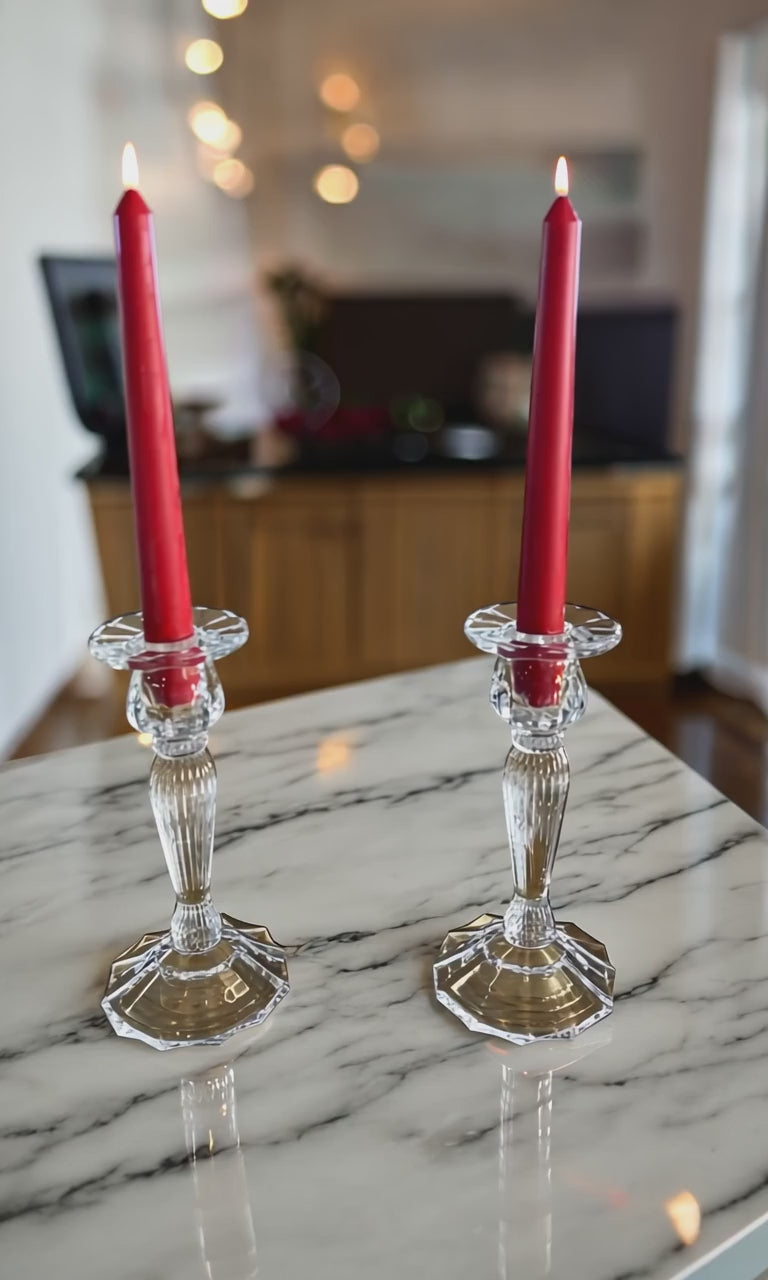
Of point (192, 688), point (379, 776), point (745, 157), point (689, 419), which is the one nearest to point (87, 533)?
point (689, 419)

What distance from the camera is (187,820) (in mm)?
551

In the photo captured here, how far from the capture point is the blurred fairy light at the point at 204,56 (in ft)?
13.3

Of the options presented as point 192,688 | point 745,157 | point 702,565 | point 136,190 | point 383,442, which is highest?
point 745,157

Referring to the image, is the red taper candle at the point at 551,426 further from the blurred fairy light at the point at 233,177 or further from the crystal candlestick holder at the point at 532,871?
the blurred fairy light at the point at 233,177

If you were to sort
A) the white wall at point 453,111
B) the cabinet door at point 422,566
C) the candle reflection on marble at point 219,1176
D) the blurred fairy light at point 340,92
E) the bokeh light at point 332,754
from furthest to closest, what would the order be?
1. the blurred fairy light at point 340,92
2. the white wall at point 453,111
3. the cabinet door at point 422,566
4. the bokeh light at point 332,754
5. the candle reflection on marble at point 219,1176

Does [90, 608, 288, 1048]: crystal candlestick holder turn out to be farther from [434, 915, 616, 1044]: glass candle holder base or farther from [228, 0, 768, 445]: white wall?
[228, 0, 768, 445]: white wall

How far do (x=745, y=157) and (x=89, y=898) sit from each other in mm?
3127

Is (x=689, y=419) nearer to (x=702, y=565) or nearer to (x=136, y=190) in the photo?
(x=702, y=565)

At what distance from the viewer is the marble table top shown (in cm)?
44

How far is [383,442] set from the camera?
336 centimetres

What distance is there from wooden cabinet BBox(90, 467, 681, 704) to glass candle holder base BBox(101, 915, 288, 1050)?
8.16 ft

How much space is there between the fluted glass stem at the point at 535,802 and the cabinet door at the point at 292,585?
8.40 feet

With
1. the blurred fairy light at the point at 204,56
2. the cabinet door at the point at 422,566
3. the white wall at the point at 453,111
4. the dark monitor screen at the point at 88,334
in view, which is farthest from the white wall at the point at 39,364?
the cabinet door at the point at 422,566

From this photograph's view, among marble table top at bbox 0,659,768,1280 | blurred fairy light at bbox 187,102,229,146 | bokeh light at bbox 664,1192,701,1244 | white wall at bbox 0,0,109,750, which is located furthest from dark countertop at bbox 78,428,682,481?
bokeh light at bbox 664,1192,701,1244
